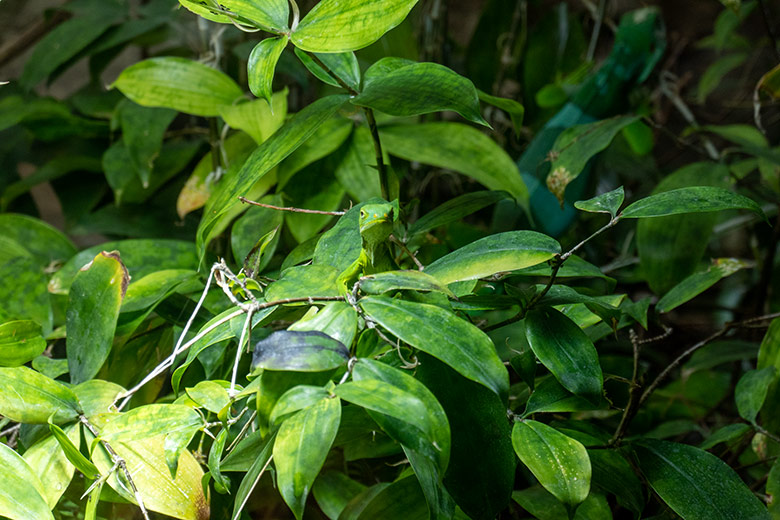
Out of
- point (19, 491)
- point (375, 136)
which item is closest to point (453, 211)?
point (375, 136)

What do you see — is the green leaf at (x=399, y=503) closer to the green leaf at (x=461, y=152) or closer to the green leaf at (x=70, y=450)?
the green leaf at (x=70, y=450)

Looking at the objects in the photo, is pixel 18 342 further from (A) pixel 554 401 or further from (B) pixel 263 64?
(A) pixel 554 401

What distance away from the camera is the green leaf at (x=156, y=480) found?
46 centimetres

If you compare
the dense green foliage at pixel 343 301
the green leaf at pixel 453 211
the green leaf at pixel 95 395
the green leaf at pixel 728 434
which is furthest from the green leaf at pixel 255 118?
the green leaf at pixel 728 434

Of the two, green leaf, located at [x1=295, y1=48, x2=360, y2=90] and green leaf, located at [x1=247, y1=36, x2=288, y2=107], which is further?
green leaf, located at [x1=295, y1=48, x2=360, y2=90]

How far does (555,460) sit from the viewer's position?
0.41 m

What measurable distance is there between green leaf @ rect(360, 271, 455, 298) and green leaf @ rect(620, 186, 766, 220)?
141 millimetres

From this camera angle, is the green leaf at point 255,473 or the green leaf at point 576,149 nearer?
the green leaf at point 255,473

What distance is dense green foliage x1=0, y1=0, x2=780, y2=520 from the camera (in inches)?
15.4

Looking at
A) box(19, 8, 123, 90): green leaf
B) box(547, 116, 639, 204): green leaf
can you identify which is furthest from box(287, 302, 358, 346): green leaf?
box(19, 8, 123, 90): green leaf

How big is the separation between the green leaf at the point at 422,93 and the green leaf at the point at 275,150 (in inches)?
1.6

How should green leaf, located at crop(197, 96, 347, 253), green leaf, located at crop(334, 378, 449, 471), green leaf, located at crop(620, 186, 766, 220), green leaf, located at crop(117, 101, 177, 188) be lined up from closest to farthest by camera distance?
green leaf, located at crop(334, 378, 449, 471) → green leaf, located at crop(620, 186, 766, 220) → green leaf, located at crop(197, 96, 347, 253) → green leaf, located at crop(117, 101, 177, 188)

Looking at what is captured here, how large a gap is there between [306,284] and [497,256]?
5.1 inches

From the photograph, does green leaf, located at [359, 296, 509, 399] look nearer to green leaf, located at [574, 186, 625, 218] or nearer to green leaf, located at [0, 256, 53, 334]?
green leaf, located at [574, 186, 625, 218]
